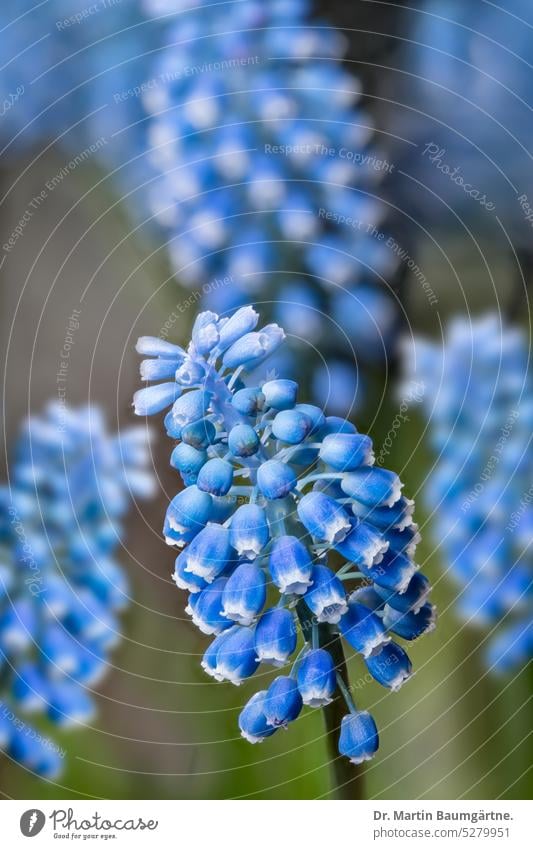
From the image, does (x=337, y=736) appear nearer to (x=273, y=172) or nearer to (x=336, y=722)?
(x=336, y=722)

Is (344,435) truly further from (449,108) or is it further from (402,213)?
(449,108)

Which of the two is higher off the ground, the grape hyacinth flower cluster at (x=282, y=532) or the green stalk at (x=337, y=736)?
the grape hyacinth flower cluster at (x=282, y=532)

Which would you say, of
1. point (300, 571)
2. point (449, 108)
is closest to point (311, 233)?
point (449, 108)

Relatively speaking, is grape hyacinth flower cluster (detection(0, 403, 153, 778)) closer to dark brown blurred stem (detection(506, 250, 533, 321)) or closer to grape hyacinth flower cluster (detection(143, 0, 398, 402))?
grape hyacinth flower cluster (detection(143, 0, 398, 402))
